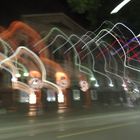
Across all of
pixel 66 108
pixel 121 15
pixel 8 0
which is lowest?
pixel 66 108

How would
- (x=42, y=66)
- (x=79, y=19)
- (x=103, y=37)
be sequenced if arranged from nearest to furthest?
(x=42, y=66) < (x=103, y=37) < (x=79, y=19)

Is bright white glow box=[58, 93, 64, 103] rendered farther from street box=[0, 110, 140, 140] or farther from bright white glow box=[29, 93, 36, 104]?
street box=[0, 110, 140, 140]

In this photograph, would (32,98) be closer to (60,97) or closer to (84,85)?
(60,97)

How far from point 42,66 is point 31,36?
2817 millimetres

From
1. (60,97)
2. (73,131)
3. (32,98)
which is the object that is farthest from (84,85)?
(73,131)

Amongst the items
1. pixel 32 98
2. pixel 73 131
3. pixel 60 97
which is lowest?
pixel 73 131

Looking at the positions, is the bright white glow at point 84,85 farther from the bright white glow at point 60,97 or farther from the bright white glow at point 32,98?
the bright white glow at point 32,98

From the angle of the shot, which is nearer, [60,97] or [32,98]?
[32,98]

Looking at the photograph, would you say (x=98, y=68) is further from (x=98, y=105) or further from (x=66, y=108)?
(x=66, y=108)

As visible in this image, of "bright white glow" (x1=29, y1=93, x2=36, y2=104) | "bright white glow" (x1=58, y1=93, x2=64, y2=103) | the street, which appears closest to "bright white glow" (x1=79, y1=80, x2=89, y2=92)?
"bright white glow" (x1=58, y1=93, x2=64, y2=103)

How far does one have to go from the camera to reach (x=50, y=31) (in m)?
37.3

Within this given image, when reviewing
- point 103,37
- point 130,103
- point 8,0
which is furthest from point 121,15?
point 130,103

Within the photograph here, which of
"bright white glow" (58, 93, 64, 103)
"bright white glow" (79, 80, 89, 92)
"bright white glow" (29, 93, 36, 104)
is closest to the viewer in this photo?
"bright white glow" (29, 93, 36, 104)

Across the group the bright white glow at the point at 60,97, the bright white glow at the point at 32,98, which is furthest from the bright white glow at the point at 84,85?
the bright white glow at the point at 32,98
